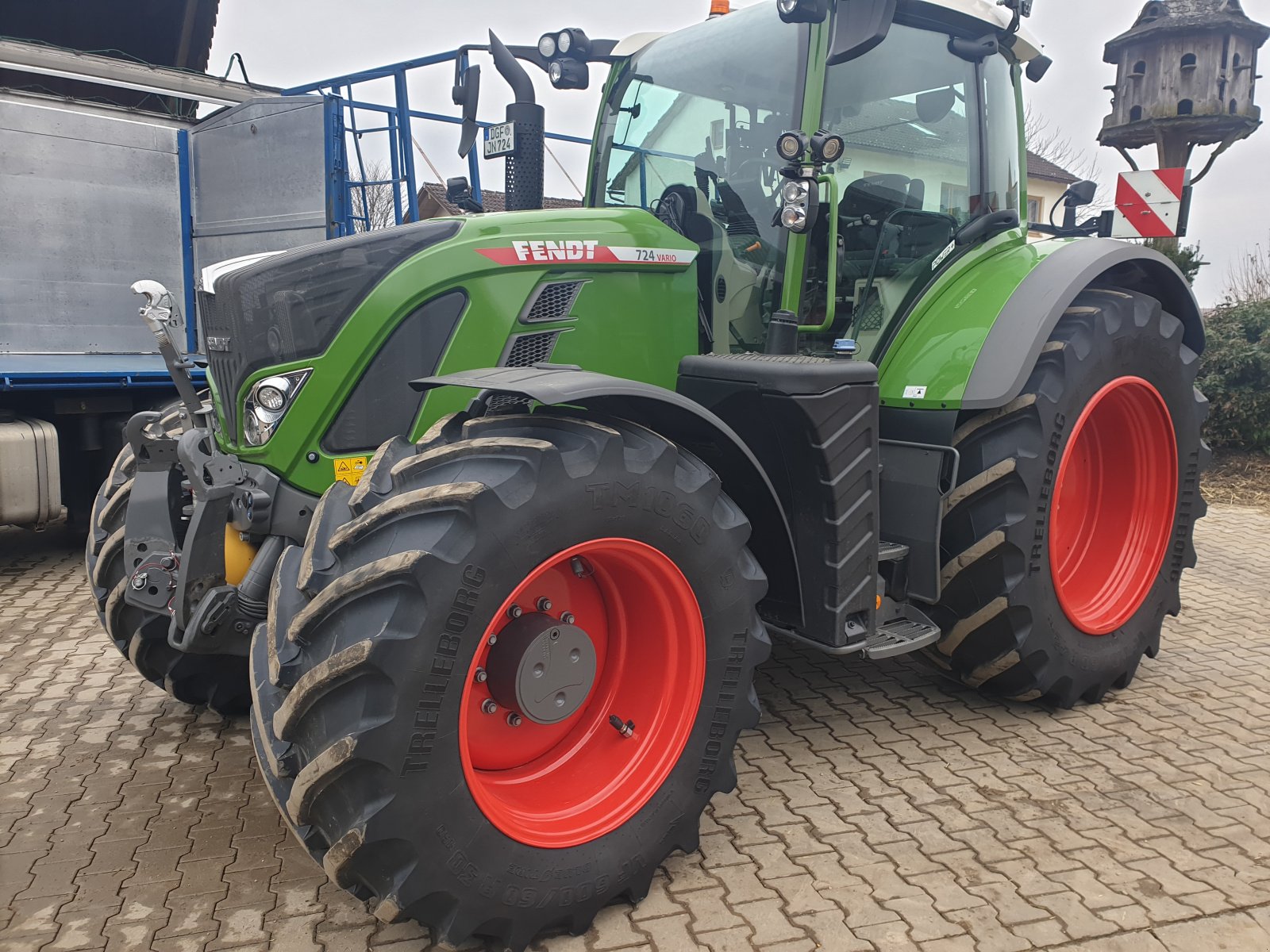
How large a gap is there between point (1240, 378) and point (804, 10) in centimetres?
818

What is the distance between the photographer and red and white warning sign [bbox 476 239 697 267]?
2.85 meters

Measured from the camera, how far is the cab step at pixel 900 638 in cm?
317

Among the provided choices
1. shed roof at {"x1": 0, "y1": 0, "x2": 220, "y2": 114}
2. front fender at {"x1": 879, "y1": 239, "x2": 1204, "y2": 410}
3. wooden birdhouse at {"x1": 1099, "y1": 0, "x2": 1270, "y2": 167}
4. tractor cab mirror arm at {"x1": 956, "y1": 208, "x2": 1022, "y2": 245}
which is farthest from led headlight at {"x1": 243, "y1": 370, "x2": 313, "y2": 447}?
wooden birdhouse at {"x1": 1099, "y1": 0, "x2": 1270, "y2": 167}

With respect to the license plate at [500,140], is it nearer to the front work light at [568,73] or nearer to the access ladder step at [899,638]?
the front work light at [568,73]

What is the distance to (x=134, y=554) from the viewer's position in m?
2.99

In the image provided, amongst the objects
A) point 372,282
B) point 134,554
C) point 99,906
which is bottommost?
point 99,906

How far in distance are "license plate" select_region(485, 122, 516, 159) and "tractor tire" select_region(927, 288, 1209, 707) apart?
75.5 inches

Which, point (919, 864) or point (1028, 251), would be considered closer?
point (919, 864)

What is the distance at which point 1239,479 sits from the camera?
9.08 metres

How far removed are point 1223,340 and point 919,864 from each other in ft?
28.1

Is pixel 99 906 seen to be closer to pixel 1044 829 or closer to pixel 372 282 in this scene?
pixel 372 282

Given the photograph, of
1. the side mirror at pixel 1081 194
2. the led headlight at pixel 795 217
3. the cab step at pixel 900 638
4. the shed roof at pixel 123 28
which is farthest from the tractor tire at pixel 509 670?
the shed roof at pixel 123 28

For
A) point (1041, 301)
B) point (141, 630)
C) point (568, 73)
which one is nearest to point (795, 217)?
point (1041, 301)

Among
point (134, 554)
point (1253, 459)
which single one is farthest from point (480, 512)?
point (1253, 459)
